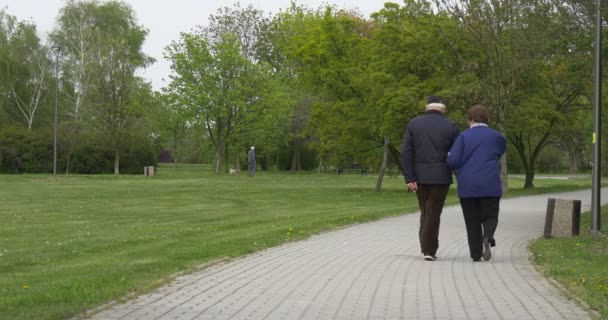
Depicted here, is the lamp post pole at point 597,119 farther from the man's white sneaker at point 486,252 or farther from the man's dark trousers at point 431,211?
the man's dark trousers at point 431,211

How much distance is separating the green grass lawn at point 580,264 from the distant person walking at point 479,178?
0.81 m

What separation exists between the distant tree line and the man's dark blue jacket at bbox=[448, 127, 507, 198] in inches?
371

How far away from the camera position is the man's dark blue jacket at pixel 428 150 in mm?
11312

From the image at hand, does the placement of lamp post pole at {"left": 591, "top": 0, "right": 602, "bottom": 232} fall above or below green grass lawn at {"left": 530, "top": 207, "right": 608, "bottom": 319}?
above

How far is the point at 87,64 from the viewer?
68.8m

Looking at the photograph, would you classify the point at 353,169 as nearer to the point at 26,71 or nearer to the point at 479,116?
the point at 26,71

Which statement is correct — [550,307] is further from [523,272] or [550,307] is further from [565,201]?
[565,201]

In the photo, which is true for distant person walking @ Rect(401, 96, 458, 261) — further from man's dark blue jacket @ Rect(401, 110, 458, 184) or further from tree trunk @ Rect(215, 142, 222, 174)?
tree trunk @ Rect(215, 142, 222, 174)

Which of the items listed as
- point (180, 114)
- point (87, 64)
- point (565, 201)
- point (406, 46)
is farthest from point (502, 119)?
point (87, 64)

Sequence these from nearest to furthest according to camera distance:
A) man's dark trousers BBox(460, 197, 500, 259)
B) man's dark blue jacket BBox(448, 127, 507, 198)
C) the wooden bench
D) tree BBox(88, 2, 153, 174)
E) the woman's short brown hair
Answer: man's dark blue jacket BBox(448, 127, 507, 198) → man's dark trousers BBox(460, 197, 500, 259) → the woman's short brown hair → tree BBox(88, 2, 153, 174) → the wooden bench

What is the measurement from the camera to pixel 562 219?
16.0 metres

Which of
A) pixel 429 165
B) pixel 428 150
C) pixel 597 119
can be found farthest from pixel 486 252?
pixel 597 119

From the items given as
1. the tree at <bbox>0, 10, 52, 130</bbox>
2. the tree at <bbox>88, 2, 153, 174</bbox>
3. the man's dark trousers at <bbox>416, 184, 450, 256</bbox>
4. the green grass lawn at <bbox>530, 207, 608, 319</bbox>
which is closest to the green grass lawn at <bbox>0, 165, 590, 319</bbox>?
the man's dark trousers at <bbox>416, 184, 450, 256</bbox>

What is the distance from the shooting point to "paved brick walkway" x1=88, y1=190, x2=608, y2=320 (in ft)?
24.0
